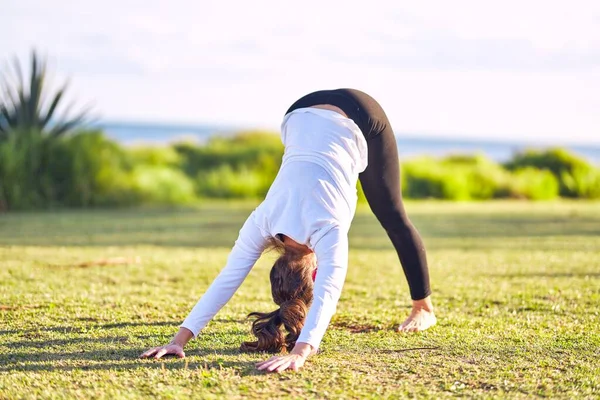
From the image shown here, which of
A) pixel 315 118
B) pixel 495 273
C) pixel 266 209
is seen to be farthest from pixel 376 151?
pixel 495 273

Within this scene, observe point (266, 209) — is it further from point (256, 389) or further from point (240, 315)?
point (240, 315)

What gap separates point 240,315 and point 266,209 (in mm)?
1360

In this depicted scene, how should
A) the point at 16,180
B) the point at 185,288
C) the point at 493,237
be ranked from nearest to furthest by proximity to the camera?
1. the point at 185,288
2. the point at 493,237
3. the point at 16,180

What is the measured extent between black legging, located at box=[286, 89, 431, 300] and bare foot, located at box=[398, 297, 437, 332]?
0.20ft

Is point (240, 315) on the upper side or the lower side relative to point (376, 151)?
lower

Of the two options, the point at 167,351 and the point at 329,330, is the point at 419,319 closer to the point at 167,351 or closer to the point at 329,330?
the point at 329,330

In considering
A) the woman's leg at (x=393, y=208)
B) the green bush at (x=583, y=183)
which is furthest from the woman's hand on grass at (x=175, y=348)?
the green bush at (x=583, y=183)

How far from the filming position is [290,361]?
3.19 meters

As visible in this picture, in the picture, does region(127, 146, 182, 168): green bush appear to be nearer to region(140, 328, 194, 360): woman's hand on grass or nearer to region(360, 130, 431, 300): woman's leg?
region(360, 130, 431, 300): woman's leg

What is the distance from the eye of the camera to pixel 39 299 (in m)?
4.92

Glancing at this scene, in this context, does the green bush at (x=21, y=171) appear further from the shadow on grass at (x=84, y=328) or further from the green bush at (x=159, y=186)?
the shadow on grass at (x=84, y=328)

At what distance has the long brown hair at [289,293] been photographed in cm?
347

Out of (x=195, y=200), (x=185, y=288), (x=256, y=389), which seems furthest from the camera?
(x=195, y=200)

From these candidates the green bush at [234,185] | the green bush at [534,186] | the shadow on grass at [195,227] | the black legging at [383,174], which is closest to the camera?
the black legging at [383,174]
